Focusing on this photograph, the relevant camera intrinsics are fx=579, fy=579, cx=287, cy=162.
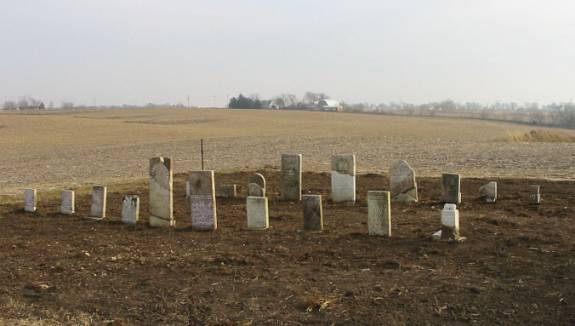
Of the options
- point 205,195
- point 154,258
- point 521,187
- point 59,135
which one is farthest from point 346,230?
point 59,135

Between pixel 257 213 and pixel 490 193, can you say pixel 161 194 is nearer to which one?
pixel 257 213

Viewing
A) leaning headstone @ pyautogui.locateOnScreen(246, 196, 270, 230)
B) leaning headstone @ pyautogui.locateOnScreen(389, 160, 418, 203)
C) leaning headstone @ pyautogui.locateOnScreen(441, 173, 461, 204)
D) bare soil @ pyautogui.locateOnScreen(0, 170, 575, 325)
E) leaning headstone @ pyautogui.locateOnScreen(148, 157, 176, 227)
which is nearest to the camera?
bare soil @ pyautogui.locateOnScreen(0, 170, 575, 325)

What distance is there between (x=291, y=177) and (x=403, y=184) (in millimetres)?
2343

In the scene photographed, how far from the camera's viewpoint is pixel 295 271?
687 cm

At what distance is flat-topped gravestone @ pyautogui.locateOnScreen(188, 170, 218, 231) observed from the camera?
9.38m

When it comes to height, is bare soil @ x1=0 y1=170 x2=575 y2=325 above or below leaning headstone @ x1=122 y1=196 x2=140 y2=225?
below

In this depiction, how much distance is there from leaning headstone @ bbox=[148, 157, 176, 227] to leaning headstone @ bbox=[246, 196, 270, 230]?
146 centimetres

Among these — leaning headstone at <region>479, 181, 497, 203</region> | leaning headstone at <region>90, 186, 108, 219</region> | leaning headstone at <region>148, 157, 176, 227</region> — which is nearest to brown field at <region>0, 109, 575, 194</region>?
leaning headstone at <region>479, 181, 497, 203</region>

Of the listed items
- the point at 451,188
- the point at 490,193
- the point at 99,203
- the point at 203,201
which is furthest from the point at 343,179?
the point at 99,203

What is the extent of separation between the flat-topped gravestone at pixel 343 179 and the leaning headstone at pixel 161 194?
361cm

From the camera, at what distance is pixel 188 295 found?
6.14 metres

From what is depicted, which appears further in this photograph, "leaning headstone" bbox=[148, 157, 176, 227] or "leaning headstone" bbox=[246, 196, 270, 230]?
"leaning headstone" bbox=[148, 157, 176, 227]

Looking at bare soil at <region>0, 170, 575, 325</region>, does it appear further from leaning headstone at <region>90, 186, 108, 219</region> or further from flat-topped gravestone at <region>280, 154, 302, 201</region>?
flat-topped gravestone at <region>280, 154, 302, 201</region>

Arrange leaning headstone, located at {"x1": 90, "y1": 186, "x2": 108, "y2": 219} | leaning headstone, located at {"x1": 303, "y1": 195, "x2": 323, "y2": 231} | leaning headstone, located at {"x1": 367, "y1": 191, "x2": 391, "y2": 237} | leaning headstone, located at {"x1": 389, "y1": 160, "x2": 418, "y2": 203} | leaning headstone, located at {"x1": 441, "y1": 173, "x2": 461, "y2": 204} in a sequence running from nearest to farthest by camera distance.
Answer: leaning headstone, located at {"x1": 367, "y1": 191, "x2": 391, "y2": 237} → leaning headstone, located at {"x1": 303, "y1": 195, "x2": 323, "y2": 231} → leaning headstone, located at {"x1": 90, "y1": 186, "x2": 108, "y2": 219} → leaning headstone, located at {"x1": 441, "y1": 173, "x2": 461, "y2": 204} → leaning headstone, located at {"x1": 389, "y1": 160, "x2": 418, "y2": 203}
